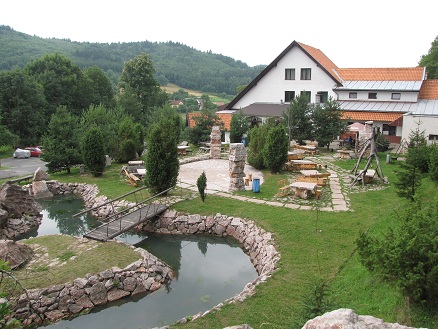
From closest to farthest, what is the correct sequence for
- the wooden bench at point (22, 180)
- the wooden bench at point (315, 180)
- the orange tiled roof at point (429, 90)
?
the wooden bench at point (315, 180) → the wooden bench at point (22, 180) → the orange tiled roof at point (429, 90)

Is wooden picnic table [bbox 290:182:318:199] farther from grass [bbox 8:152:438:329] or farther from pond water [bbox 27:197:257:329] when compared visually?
pond water [bbox 27:197:257:329]

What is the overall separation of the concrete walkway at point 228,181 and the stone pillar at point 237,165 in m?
0.56

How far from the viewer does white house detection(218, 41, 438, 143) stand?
34.3 metres

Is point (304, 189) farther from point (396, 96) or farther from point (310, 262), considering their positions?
point (396, 96)

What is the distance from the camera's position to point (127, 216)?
1700 centimetres

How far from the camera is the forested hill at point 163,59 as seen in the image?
99.2m

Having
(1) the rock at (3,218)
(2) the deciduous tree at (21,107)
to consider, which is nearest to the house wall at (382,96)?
(1) the rock at (3,218)

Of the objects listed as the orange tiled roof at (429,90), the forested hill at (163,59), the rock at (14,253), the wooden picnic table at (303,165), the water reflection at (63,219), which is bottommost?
the water reflection at (63,219)

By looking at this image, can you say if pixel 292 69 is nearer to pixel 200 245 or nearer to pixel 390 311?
pixel 200 245

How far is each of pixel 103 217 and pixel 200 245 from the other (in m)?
5.79

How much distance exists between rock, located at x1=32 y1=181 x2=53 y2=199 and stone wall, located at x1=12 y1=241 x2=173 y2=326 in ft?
Answer: 41.2

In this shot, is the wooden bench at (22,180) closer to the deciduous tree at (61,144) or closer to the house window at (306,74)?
the deciduous tree at (61,144)


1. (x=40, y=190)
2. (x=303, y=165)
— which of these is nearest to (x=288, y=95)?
(x=303, y=165)

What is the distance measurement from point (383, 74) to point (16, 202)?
1365 inches
